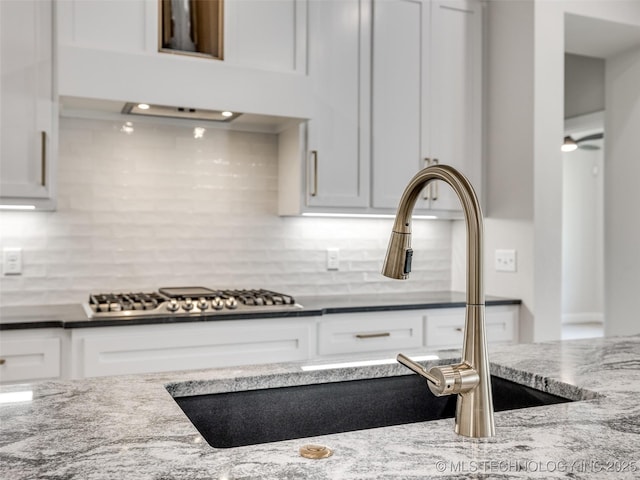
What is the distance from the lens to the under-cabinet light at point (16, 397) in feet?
3.78

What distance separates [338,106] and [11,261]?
67.5 inches

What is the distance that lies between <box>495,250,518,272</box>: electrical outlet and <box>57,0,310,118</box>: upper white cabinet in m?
1.38

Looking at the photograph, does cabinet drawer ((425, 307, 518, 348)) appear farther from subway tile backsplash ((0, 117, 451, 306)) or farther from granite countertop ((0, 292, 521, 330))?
subway tile backsplash ((0, 117, 451, 306))

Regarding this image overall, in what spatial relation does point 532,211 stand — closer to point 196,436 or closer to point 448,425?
point 448,425

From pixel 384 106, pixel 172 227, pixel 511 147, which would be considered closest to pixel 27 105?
pixel 172 227

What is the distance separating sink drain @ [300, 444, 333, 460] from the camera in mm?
856

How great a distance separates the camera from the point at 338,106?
3.17 m

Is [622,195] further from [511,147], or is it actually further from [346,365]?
[346,365]

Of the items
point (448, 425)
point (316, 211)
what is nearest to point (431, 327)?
point (316, 211)

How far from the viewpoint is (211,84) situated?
2830 millimetres

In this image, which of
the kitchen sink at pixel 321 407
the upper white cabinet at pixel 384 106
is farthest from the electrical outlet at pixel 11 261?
the kitchen sink at pixel 321 407

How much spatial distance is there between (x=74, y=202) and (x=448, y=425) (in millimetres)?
2451

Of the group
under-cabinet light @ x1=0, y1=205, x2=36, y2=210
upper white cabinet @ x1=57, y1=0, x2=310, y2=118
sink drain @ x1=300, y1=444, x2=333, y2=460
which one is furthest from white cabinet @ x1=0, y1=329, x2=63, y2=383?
sink drain @ x1=300, y1=444, x2=333, y2=460

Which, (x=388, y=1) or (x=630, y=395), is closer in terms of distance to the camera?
(x=630, y=395)
